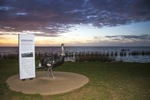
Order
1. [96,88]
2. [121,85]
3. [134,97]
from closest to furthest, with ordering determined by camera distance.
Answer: [134,97] → [96,88] → [121,85]

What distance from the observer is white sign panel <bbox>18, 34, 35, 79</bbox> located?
7918mm

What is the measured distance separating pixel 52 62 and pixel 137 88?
3.98 m

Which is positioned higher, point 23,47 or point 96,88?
point 23,47

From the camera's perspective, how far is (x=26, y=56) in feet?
26.5

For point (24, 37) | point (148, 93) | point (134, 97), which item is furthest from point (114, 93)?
point (24, 37)

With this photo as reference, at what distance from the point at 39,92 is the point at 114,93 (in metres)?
2.85

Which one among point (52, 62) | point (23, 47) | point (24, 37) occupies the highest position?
point (24, 37)

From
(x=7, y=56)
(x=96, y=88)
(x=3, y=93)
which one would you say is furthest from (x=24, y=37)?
(x=7, y=56)

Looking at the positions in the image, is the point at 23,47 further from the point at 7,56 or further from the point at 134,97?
the point at 7,56

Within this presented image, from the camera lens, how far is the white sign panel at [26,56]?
7918 mm

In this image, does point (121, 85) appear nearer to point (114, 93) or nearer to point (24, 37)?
point (114, 93)

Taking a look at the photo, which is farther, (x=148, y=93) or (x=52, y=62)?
(x=52, y=62)

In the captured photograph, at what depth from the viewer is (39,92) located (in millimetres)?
6199

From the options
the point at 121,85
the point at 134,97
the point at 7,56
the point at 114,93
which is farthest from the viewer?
the point at 7,56
